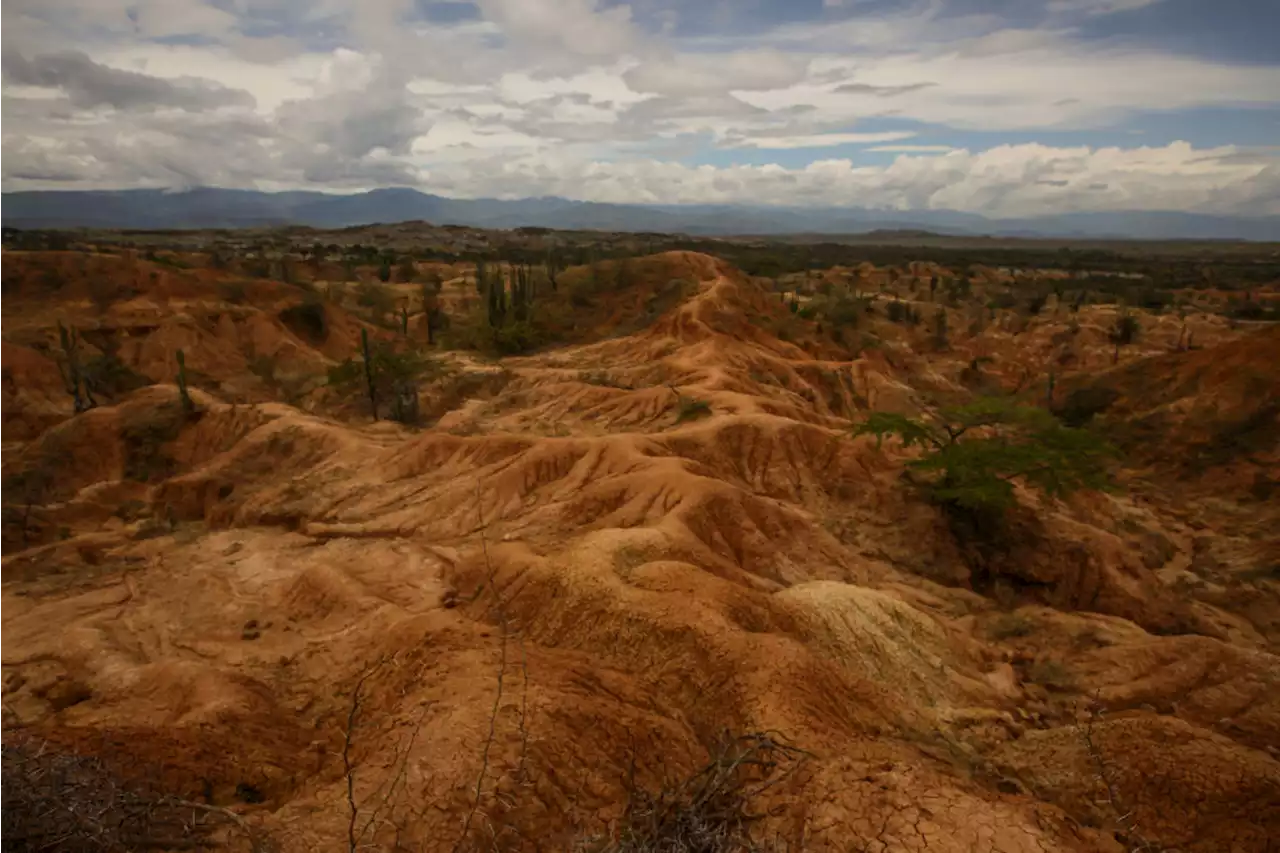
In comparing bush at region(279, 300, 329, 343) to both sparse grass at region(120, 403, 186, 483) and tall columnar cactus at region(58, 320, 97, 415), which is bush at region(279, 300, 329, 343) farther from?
sparse grass at region(120, 403, 186, 483)

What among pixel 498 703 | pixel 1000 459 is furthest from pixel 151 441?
pixel 1000 459

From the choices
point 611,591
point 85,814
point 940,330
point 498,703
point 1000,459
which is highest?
point 940,330

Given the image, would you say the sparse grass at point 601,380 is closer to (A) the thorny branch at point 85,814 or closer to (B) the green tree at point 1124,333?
(A) the thorny branch at point 85,814

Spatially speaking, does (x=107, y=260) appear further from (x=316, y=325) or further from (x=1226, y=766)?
(x=1226, y=766)

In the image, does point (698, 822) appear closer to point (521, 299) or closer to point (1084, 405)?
point (1084, 405)

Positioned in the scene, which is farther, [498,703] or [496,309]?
[496,309]

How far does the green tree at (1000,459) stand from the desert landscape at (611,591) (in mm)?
135

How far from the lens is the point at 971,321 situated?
165 feet

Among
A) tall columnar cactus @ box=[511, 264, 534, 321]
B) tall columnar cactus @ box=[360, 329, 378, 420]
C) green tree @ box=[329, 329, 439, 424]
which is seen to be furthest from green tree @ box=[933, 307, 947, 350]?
tall columnar cactus @ box=[360, 329, 378, 420]

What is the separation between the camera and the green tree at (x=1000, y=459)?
1773 cm

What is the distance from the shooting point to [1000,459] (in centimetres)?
1808

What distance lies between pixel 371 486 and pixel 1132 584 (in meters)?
19.8

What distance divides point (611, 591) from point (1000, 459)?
11.5 metres

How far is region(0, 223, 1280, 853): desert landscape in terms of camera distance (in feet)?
25.1
